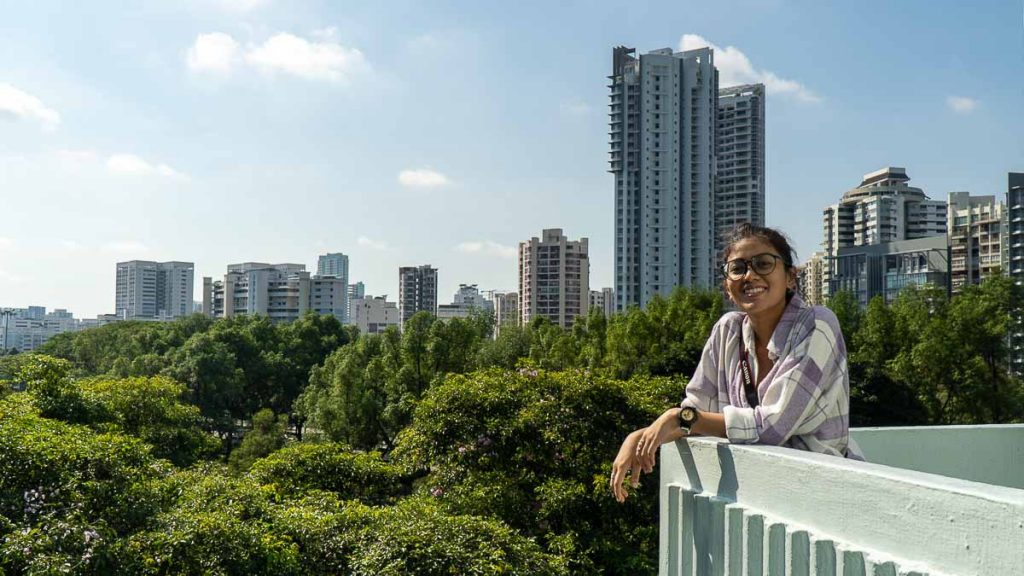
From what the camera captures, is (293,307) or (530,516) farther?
(293,307)

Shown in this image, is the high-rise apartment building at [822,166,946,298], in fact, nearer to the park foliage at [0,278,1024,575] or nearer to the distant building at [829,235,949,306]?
the distant building at [829,235,949,306]

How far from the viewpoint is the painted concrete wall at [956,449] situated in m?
2.83

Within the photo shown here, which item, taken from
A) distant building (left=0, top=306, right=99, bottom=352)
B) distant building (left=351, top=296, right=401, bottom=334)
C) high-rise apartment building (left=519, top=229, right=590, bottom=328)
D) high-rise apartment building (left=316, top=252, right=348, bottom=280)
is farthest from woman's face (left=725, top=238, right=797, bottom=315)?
high-rise apartment building (left=316, top=252, right=348, bottom=280)

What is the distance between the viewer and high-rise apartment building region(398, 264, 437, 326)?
90562 mm

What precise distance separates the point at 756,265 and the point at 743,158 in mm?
67357

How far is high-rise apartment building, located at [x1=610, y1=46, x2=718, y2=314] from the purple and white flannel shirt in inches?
2334

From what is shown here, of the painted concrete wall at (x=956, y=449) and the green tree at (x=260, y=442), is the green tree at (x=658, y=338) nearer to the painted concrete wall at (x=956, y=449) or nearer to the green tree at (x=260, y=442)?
the green tree at (x=260, y=442)

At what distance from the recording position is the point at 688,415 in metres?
1.98

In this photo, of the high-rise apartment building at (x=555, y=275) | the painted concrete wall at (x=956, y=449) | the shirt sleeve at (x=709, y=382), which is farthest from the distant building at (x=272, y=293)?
the shirt sleeve at (x=709, y=382)

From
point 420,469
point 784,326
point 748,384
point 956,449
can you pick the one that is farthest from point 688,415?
point 420,469

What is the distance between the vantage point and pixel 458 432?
8.85 metres

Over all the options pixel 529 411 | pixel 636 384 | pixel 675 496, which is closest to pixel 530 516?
pixel 529 411

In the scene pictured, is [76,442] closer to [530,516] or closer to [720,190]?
[530,516]

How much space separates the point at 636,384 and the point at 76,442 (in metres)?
6.40
